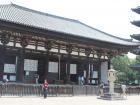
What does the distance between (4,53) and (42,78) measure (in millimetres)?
4723

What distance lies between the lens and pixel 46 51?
27797 mm

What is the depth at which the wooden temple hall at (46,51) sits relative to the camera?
2453cm

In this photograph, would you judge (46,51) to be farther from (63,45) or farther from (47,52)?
(63,45)

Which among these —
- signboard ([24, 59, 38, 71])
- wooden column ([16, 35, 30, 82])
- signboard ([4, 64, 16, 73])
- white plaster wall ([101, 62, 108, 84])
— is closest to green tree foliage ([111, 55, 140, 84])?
white plaster wall ([101, 62, 108, 84])

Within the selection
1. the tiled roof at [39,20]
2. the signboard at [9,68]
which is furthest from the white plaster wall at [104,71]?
the signboard at [9,68]

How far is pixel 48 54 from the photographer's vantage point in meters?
27.9

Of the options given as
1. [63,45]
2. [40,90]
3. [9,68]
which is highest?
[63,45]

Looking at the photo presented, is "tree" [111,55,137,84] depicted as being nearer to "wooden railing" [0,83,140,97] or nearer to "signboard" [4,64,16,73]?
"wooden railing" [0,83,140,97]

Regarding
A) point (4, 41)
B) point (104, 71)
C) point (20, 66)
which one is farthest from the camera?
point (104, 71)

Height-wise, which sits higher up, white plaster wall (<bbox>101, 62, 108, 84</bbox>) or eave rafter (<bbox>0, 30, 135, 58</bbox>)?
eave rafter (<bbox>0, 30, 135, 58</bbox>)

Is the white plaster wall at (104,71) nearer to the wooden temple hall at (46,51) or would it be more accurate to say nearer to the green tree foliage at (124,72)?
the wooden temple hall at (46,51)

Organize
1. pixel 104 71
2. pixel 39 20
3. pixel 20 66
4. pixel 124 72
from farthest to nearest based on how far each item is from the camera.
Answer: pixel 124 72 → pixel 104 71 → pixel 39 20 → pixel 20 66

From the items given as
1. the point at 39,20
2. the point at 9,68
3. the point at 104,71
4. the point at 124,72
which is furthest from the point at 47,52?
the point at 124,72

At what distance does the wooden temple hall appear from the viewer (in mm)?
24531
